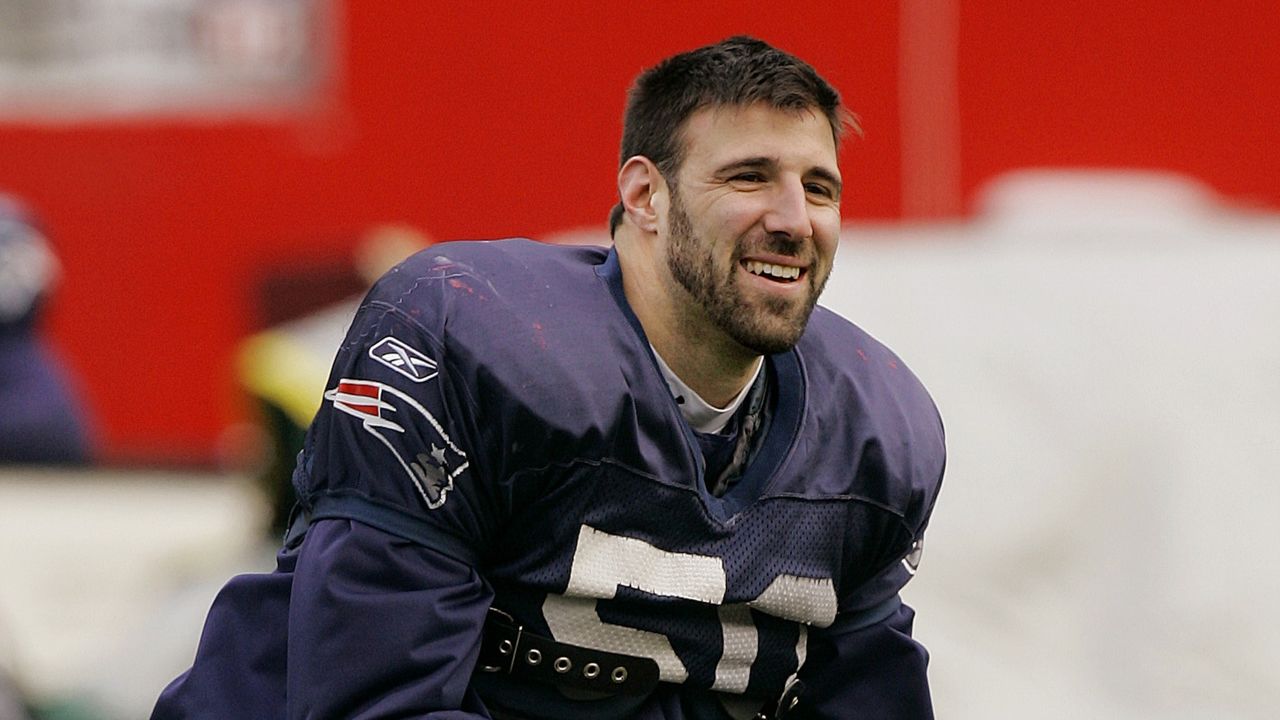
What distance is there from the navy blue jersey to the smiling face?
11cm

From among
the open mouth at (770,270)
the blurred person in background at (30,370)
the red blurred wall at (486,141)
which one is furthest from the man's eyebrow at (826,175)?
the blurred person in background at (30,370)

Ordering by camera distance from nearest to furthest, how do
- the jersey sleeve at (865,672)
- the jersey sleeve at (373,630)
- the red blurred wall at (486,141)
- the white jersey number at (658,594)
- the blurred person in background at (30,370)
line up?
the jersey sleeve at (373,630)
the white jersey number at (658,594)
the jersey sleeve at (865,672)
the blurred person in background at (30,370)
the red blurred wall at (486,141)

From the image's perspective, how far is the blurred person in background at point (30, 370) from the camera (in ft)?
22.8

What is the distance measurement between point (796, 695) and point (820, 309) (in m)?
0.52

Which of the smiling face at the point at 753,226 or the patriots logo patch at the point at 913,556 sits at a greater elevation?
the smiling face at the point at 753,226

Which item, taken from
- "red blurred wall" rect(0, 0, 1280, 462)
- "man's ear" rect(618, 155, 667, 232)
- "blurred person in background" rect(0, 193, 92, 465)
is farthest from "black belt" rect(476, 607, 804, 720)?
"red blurred wall" rect(0, 0, 1280, 462)

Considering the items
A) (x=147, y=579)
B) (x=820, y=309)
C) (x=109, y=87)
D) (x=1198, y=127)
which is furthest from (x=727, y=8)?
(x=820, y=309)

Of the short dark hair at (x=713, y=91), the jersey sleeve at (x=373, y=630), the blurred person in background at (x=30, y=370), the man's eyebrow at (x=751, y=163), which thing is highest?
the short dark hair at (x=713, y=91)

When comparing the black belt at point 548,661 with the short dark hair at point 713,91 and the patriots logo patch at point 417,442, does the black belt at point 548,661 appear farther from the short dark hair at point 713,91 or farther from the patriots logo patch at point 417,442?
the short dark hair at point 713,91

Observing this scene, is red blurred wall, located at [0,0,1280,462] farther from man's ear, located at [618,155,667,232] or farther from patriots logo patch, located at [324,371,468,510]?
patriots logo patch, located at [324,371,468,510]

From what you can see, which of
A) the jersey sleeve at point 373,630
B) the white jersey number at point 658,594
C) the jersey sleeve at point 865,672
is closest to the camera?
the jersey sleeve at point 373,630

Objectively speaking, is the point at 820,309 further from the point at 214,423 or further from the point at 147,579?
the point at 214,423

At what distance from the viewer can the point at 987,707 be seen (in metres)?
4.97

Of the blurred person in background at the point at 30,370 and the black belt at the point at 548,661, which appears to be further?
the blurred person in background at the point at 30,370
